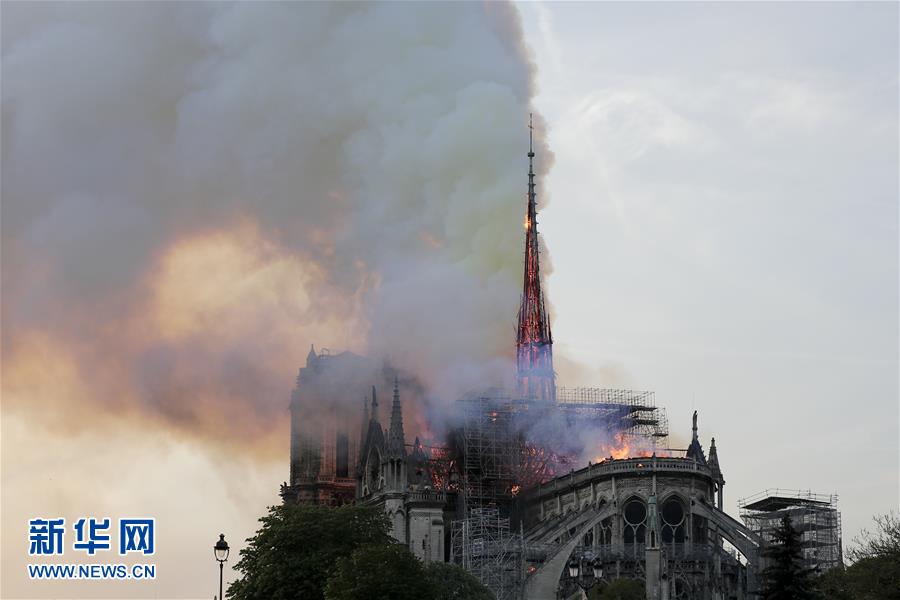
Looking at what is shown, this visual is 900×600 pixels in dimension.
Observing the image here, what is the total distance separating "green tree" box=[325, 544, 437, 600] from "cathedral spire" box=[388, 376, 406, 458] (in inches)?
1959

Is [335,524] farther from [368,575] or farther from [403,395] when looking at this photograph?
[403,395]

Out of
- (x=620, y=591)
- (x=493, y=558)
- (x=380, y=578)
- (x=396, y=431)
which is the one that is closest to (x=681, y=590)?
(x=620, y=591)

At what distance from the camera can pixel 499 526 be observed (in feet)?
430

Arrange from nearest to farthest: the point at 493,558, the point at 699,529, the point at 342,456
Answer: the point at 493,558 → the point at 699,529 → the point at 342,456

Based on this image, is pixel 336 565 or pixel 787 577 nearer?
pixel 787 577

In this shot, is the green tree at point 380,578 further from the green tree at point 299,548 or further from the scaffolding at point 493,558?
the scaffolding at point 493,558

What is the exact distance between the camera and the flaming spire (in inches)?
6083

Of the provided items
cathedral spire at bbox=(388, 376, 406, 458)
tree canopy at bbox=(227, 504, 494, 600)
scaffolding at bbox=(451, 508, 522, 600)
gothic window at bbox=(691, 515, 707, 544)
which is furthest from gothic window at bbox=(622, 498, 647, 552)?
cathedral spire at bbox=(388, 376, 406, 458)

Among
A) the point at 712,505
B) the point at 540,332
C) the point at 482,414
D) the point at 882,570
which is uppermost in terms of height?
the point at 540,332

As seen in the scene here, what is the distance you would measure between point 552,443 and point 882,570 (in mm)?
62999

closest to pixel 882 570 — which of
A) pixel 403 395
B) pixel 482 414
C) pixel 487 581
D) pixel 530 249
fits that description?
pixel 487 581

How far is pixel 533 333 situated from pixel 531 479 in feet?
66.1

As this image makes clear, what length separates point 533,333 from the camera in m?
160

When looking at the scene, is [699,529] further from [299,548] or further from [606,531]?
[299,548]
